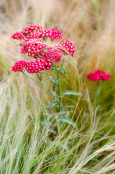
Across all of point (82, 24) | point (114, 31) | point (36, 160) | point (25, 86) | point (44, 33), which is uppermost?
point (82, 24)

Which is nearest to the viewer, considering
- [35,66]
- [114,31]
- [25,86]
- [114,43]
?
[35,66]

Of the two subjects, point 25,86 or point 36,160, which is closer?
point 36,160

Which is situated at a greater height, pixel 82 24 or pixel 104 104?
pixel 82 24

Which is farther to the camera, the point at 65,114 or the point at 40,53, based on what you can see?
the point at 65,114

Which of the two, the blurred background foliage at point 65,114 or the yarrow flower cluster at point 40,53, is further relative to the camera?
the blurred background foliage at point 65,114

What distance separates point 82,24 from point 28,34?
1.88m

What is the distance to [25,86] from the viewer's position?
1653 millimetres

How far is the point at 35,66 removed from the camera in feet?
4.04

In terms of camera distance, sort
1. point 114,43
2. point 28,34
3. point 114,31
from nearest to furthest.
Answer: point 28,34 < point 114,43 < point 114,31

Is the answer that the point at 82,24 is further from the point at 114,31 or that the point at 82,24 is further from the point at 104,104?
the point at 104,104

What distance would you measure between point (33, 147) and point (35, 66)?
18.4 inches

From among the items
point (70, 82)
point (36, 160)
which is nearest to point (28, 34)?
point (70, 82)

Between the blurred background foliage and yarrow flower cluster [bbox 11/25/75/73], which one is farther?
the blurred background foliage

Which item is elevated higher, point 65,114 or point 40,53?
point 40,53
